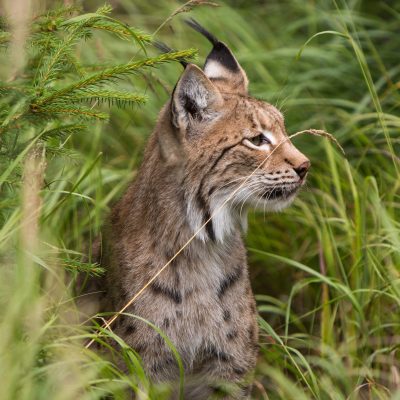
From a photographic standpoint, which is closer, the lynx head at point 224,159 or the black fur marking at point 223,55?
the lynx head at point 224,159

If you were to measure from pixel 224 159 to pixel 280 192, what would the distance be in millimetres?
295

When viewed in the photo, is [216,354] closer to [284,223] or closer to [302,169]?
[302,169]

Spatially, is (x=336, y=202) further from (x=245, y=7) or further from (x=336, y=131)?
(x=245, y=7)

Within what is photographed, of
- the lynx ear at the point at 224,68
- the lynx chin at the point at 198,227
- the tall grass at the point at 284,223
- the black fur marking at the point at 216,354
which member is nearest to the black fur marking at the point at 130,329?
the lynx chin at the point at 198,227

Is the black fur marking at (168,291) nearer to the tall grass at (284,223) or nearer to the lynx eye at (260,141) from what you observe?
the tall grass at (284,223)

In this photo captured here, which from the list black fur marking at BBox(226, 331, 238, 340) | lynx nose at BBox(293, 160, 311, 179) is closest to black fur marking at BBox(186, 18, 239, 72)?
lynx nose at BBox(293, 160, 311, 179)

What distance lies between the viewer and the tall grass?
367 centimetres

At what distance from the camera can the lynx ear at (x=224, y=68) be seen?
4.99m

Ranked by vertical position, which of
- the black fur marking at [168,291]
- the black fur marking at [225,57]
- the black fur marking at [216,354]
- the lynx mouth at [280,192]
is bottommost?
the black fur marking at [216,354]

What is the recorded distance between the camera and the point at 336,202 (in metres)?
5.95

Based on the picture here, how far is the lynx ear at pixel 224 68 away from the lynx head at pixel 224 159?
0.45 metres

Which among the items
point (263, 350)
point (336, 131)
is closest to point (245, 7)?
point (336, 131)

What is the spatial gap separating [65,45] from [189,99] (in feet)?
2.23

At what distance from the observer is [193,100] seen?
442 cm
